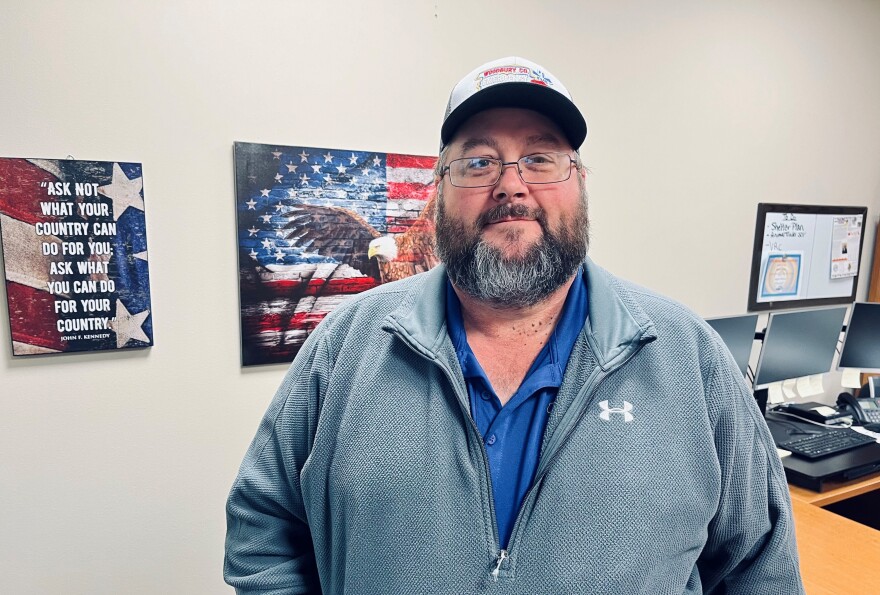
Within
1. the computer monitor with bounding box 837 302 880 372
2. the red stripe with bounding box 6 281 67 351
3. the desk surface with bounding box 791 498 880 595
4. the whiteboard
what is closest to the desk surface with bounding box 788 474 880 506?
the desk surface with bounding box 791 498 880 595

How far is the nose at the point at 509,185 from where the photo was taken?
3.01 ft

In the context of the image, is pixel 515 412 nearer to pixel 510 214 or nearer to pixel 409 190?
pixel 510 214

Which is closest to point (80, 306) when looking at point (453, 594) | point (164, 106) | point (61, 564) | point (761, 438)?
point (164, 106)

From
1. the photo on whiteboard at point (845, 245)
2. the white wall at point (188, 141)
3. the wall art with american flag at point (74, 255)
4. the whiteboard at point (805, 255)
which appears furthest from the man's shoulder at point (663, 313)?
the photo on whiteboard at point (845, 245)

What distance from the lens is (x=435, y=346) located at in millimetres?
855

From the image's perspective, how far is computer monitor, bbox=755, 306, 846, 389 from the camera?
2283mm

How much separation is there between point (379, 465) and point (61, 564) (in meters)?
1.48

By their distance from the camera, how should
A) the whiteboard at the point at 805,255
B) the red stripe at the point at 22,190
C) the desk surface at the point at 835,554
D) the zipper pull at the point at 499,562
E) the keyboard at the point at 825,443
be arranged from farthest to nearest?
the whiteboard at the point at 805,255
the keyboard at the point at 825,443
the red stripe at the point at 22,190
the desk surface at the point at 835,554
the zipper pull at the point at 499,562

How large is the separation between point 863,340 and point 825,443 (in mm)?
727

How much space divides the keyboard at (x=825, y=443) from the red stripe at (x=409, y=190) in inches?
67.4

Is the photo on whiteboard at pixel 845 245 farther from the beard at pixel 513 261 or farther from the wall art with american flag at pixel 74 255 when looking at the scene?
the wall art with american flag at pixel 74 255

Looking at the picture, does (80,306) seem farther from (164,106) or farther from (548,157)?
(548,157)

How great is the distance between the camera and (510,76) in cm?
93

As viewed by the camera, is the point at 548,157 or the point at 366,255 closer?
the point at 548,157
